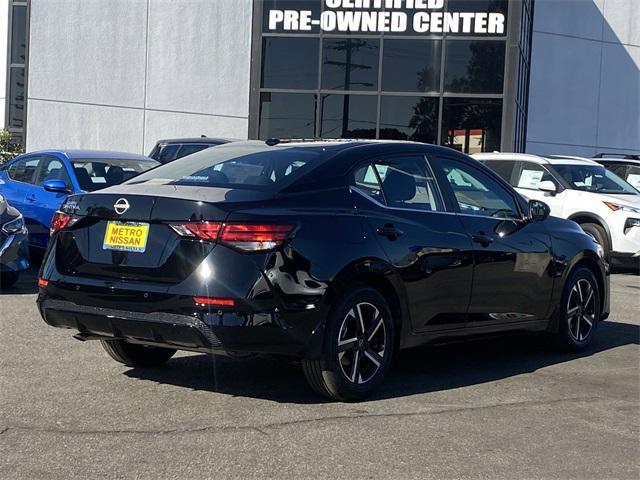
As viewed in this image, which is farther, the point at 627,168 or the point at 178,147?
the point at 627,168

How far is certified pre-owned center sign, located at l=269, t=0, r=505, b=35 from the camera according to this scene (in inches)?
907

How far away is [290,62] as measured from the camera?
24016 millimetres

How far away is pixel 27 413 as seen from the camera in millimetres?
5270

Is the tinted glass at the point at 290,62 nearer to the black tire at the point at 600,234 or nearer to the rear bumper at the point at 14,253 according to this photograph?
the black tire at the point at 600,234

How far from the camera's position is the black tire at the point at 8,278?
999 cm

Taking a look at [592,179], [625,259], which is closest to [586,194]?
[592,179]

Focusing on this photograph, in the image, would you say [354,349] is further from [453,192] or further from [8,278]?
[8,278]

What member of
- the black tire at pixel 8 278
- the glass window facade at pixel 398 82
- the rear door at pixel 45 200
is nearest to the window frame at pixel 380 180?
the black tire at pixel 8 278

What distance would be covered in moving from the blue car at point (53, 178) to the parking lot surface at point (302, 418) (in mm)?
4317

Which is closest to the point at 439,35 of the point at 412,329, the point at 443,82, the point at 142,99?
the point at 443,82

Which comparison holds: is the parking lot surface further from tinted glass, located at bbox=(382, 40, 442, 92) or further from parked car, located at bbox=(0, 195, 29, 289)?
tinted glass, located at bbox=(382, 40, 442, 92)

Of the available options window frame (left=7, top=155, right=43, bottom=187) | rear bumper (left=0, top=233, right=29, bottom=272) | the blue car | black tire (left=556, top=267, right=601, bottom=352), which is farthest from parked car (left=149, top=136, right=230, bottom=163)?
black tire (left=556, top=267, right=601, bottom=352)

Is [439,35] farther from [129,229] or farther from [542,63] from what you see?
[129,229]

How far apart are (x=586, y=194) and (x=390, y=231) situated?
28.3ft
